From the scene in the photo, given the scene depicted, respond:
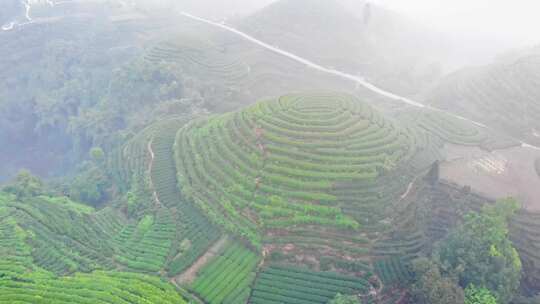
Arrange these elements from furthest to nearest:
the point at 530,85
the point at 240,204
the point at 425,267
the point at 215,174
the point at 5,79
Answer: the point at 5,79
the point at 530,85
the point at 215,174
the point at 240,204
the point at 425,267

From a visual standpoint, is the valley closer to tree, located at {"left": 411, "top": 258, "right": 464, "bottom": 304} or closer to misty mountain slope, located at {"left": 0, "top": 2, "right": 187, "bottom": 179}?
tree, located at {"left": 411, "top": 258, "right": 464, "bottom": 304}

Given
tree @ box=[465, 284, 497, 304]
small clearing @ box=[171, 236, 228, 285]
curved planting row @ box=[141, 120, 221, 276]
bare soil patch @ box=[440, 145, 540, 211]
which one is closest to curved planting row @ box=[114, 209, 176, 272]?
curved planting row @ box=[141, 120, 221, 276]

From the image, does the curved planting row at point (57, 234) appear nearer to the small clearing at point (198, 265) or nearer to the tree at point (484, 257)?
the small clearing at point (198, 265)

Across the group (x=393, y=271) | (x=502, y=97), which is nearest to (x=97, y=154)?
(x=393, y=271)

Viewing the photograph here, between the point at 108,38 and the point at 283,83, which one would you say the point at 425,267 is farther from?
the point at 108,38

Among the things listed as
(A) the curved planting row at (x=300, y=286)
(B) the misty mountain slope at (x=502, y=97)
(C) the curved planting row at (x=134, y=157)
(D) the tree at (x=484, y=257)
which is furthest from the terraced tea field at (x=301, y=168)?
(B) the misty mountain slope at (x=502, y=97)

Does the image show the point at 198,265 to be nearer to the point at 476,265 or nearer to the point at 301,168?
the point at 301,168

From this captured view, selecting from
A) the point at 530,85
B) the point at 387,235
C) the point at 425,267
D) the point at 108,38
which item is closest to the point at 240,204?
the point at 387,235
